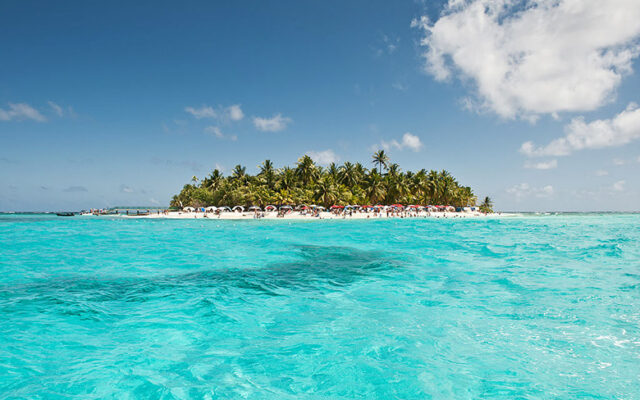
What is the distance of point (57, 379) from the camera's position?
4.68 meters

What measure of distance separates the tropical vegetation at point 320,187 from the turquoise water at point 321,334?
54859 mm

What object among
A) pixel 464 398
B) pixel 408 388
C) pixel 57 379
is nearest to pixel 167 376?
pixel 57 379

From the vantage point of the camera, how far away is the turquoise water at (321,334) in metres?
4.50

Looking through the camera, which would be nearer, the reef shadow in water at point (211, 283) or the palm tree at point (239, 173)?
the reef shadow in water at point (211, 283)

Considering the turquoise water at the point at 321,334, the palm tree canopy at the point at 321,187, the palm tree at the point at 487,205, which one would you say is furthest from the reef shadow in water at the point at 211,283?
the palm tree at the point at 487,205

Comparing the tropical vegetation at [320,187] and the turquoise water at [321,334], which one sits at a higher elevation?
the tropical vegetation at [320,187]

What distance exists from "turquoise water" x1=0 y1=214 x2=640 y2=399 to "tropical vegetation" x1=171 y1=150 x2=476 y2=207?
180 ft

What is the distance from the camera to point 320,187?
67188 millimetres

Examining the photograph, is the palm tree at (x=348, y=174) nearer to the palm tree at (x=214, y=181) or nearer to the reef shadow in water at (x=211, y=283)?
the palm tree at (x=214, y=181)

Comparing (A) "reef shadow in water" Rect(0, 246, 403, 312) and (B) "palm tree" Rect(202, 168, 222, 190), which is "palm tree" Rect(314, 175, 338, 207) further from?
(A) "reef shadow in water" Rect(0, 246, 403, 312)

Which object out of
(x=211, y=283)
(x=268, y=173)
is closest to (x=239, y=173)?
(x=268, y=173)

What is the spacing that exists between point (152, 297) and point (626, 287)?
14.3 meters

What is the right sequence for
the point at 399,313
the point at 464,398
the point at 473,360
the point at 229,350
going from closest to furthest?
the point at 464,398, the point at 473,360, the point at 229,350, the point at 399,313

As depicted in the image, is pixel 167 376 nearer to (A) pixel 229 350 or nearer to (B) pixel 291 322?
(A) pixel 229 350
